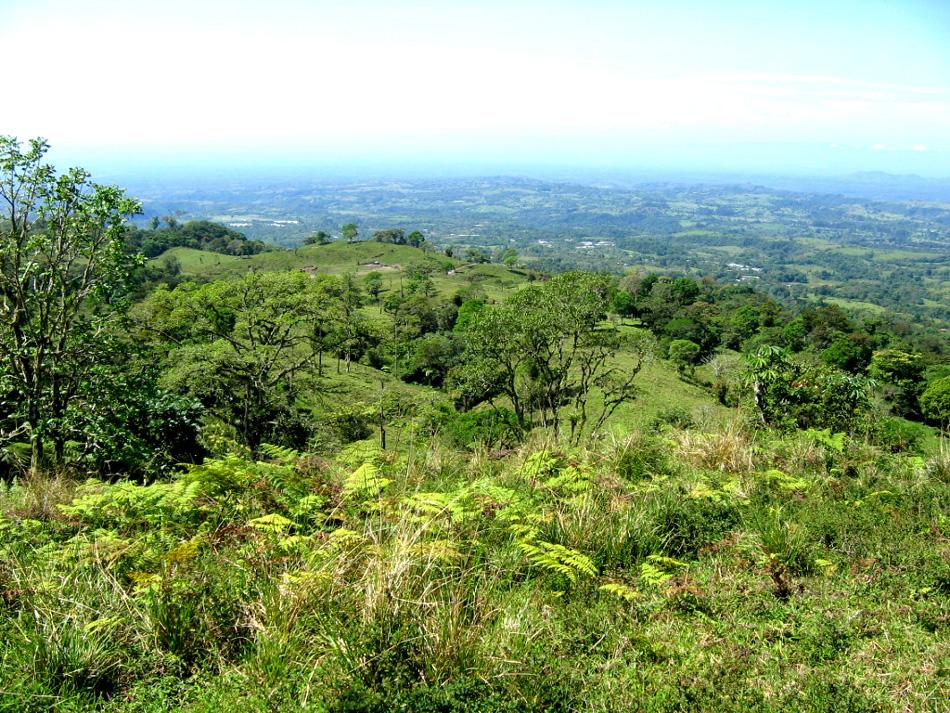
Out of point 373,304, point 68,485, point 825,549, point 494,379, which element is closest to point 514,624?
point 825,549

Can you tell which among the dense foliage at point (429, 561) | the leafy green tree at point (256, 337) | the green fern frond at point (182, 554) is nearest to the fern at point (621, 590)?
the dense foliage at point (429, 561)

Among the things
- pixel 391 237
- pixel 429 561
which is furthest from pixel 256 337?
pixel 391 237

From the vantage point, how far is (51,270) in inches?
347

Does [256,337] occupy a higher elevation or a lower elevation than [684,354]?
higher

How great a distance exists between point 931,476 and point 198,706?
7504mm

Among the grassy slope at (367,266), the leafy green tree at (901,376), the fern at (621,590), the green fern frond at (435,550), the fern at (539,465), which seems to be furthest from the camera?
the grassy slope at (367,266)

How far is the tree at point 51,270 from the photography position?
8422 mm

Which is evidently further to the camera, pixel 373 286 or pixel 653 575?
pixel 373 286

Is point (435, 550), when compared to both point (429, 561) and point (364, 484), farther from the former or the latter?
point (364, 484)

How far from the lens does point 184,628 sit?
2.86 m

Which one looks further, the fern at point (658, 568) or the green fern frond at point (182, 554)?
the fern at point (658, 568)

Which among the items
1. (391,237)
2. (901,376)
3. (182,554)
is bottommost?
(901,376)

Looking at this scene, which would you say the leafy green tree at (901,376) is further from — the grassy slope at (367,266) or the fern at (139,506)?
the fern at (139,506)

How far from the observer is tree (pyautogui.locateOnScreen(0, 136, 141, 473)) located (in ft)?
27.6
